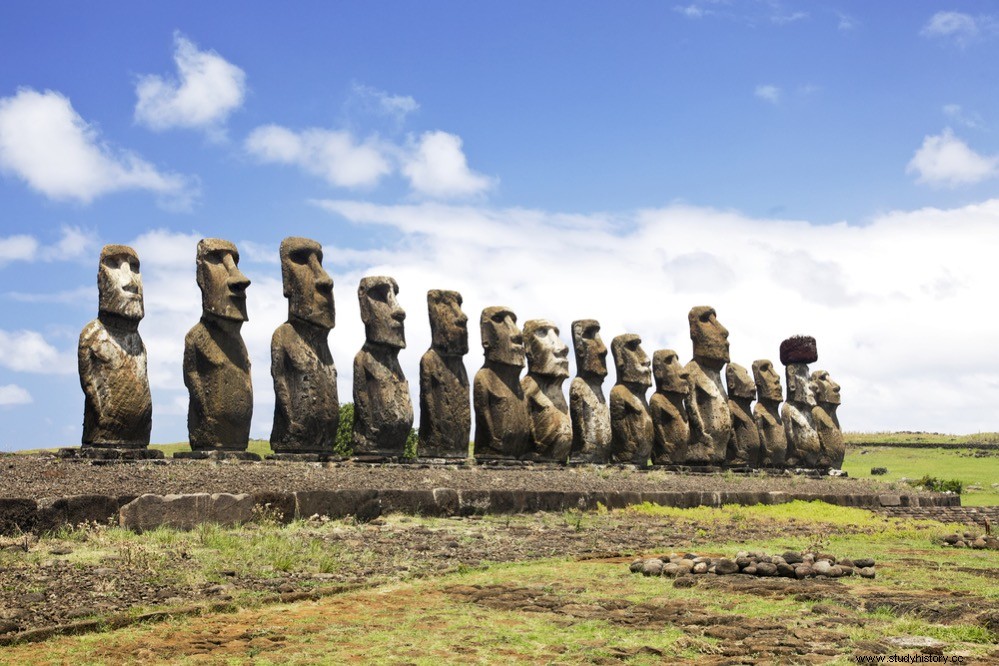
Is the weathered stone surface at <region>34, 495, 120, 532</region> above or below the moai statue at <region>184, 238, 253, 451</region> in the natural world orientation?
below

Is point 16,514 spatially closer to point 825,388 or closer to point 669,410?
point 669,410

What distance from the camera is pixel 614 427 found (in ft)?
76.5

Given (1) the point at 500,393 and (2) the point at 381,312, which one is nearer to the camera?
(2) the point at 381,312

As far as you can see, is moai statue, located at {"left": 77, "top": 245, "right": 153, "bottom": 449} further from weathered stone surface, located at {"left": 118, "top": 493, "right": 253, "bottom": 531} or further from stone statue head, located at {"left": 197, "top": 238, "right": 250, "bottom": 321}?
weathered stone surface, located at {"left": 118, "top": 493, "right": 253, "bottom": 531}

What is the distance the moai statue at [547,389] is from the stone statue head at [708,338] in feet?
18.9

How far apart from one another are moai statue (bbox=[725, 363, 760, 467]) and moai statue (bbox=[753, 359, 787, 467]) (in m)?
0.43

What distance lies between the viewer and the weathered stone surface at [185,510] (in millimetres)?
10148

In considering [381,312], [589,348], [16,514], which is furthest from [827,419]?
[16,514]

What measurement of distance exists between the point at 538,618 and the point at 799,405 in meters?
23.7

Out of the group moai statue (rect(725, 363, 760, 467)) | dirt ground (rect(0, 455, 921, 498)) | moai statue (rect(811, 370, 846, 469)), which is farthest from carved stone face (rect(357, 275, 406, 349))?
moai statue (rect(811, 370, 846, 469))

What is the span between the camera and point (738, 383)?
27.3m

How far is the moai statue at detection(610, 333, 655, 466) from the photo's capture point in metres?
23.1

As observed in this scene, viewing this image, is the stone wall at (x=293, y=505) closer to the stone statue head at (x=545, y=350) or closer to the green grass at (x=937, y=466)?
the stone statue head at (x=545, y=350)

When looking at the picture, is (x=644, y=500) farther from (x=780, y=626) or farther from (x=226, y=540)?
(x=780, y=626)
